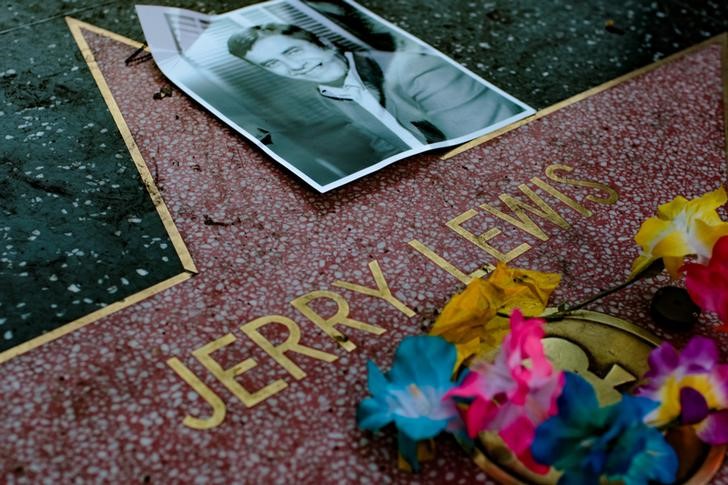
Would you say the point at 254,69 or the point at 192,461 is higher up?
the point at 254,69

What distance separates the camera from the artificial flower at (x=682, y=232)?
762mm

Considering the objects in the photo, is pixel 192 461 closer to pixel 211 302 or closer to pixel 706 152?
pixel 211 302

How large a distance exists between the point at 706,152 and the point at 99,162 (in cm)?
82

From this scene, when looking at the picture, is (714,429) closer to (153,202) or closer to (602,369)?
(602,369)

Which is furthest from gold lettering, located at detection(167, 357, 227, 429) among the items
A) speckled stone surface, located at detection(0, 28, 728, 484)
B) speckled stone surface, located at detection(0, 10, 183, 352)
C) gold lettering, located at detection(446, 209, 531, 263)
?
gold lettering, located at detection(446, 209, 531, 263)

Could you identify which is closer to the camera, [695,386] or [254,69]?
[695,386]

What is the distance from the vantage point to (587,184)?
102cm

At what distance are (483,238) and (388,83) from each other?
323mm

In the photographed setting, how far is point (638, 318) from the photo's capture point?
852 millimetres

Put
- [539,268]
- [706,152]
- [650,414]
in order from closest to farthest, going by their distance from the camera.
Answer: [650,414] < [539,268] < [706,152]

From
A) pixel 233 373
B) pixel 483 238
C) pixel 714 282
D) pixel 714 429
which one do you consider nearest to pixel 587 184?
pixel 483 238

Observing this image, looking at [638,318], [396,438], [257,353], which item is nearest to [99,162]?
[257,353]

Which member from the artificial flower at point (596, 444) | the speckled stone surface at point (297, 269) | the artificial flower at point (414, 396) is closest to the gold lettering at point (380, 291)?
the speckled stone surface at point (297, 269)

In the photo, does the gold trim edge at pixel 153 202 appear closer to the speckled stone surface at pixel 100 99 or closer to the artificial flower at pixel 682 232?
the speckled stone surface at pixel 100 99
